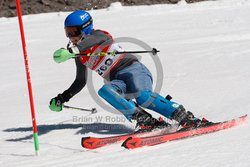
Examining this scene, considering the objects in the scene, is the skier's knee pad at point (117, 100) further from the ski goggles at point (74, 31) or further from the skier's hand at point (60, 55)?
the ski goggles at point (74, 31)

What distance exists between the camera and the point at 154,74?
992cm

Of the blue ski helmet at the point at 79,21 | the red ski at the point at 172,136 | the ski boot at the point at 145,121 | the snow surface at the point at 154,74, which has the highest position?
the blue ski helmet at the point at 79,21

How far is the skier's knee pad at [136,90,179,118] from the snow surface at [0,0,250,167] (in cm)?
52

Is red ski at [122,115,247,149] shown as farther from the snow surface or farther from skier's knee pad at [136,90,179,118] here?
skier's knee pad at [136,90,179,118]

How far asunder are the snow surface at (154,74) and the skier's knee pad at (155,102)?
0.52 meters

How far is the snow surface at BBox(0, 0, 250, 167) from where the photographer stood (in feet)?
13.3

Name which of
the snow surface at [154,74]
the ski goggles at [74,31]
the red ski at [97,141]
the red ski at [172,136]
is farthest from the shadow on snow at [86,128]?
the ski goggles at [74,31]

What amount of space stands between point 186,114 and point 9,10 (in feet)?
52.5

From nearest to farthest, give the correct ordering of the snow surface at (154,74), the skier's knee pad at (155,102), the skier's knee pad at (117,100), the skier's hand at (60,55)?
the snow surface at (154,74), the skier's hand at (60,55), the skier's knee pad at (117,100), the skier's knee pad at (155,102)

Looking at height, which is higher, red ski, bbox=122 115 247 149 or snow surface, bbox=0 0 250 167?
red ski, bbox=122 115 247 149

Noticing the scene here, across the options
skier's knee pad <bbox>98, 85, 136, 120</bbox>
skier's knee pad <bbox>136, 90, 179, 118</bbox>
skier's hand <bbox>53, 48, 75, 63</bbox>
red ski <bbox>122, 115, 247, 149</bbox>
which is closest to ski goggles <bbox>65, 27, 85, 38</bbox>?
skier's hand <bbox>53, 48, 75, 63</bbox>

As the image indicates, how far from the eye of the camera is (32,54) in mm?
13164

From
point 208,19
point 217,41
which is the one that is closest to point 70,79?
point 217,41

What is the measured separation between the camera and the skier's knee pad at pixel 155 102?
5434 mm
